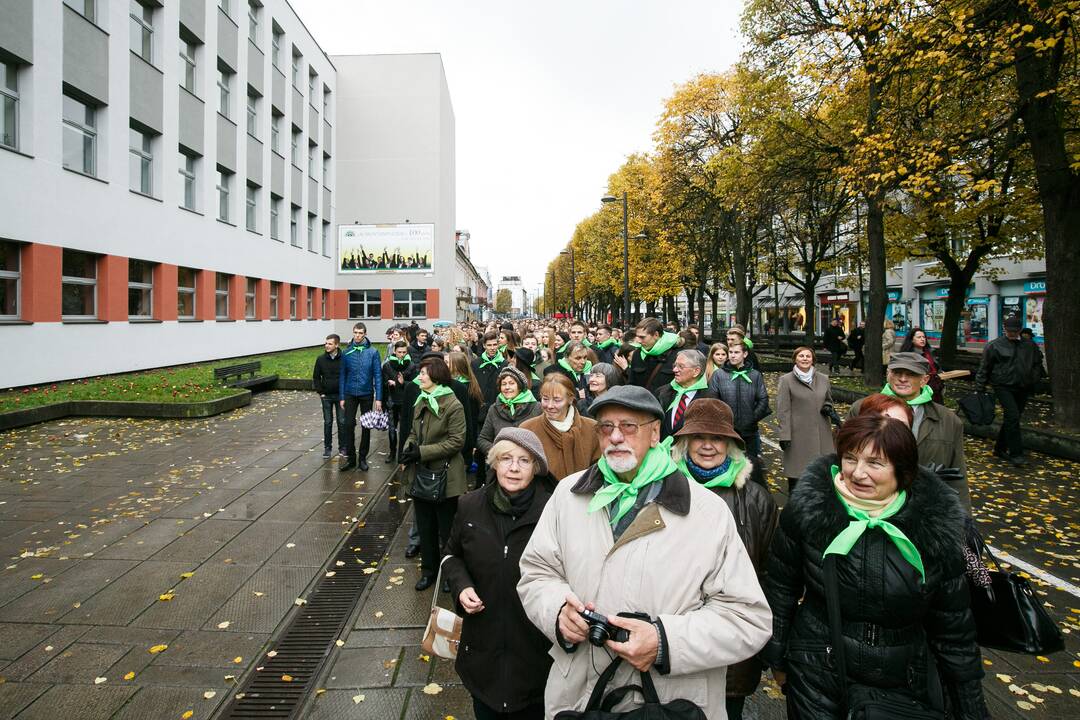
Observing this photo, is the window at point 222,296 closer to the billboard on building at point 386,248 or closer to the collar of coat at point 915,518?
the billboard on building at point 386,248

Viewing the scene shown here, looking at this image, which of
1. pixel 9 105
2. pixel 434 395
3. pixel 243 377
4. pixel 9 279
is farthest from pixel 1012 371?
pixel 9 105

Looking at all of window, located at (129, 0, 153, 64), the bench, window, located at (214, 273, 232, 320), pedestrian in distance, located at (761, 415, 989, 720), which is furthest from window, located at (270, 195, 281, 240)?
pedestrian in distance, located at (761, 415, 989, 720)

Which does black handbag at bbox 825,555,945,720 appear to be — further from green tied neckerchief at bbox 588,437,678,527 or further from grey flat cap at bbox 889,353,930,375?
grey flat cap at bbox 889,353,930,375

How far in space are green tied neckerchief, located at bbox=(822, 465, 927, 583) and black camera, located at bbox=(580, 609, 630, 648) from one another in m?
0.87

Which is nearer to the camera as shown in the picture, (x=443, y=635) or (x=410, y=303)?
(x=443, y=635)

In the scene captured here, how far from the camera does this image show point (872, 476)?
236 centimetres

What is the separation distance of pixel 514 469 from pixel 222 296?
85.3 ft

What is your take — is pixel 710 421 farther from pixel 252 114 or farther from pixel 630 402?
pixel 252 114

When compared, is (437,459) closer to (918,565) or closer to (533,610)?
A: (533,610)

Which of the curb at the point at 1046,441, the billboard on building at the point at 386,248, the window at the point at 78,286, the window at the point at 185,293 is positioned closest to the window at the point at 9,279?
the window at the point at 78,286

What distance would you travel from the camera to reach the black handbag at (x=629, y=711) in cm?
186

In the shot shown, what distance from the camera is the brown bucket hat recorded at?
3.06 meters

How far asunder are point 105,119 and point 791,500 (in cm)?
2097

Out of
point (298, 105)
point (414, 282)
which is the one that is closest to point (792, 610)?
point (298, 105)
